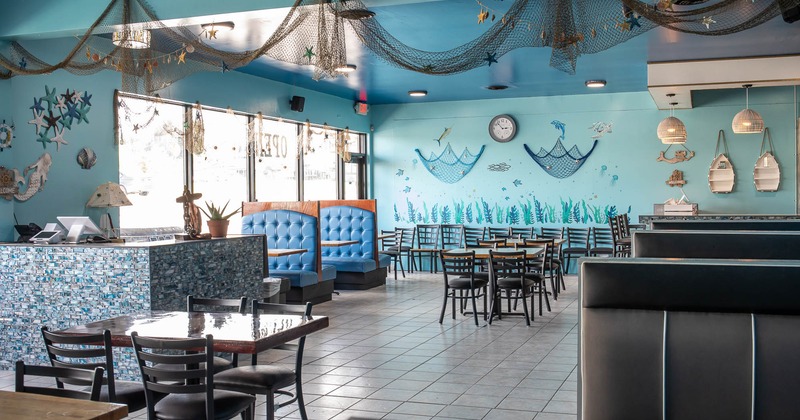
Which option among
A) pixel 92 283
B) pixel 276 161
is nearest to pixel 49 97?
pixel 92 283

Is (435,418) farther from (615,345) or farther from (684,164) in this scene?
(684,164)

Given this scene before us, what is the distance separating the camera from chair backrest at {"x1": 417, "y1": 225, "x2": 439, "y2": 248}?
13.1 meters

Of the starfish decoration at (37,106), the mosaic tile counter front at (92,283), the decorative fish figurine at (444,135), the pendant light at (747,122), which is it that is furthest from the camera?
the decorative fish figurine at (444,135)

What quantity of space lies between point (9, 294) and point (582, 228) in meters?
8.84

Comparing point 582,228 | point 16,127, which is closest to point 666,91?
point 582,228

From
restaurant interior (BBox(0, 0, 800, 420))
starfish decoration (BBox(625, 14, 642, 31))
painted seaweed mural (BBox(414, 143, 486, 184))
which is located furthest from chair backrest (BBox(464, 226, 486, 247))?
starfish decoration (BBox(625, 14, 642, 31))

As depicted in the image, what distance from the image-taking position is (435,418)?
15.4 ft

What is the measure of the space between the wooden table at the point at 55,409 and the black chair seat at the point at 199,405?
1.09 meters

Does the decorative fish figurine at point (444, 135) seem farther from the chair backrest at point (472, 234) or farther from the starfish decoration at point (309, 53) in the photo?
the starfish decoration at point (309, 53)

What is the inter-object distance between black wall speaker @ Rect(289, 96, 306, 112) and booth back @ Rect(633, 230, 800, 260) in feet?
22.7

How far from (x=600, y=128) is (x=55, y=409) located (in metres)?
11.0

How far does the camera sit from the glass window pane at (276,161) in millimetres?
10461

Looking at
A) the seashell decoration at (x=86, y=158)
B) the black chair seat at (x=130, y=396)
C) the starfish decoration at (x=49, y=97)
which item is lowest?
the black chair seat at (x=130, y=396)

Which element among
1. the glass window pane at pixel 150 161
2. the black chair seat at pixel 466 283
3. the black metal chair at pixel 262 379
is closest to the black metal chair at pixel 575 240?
the black chair seat at pixel 466 283
